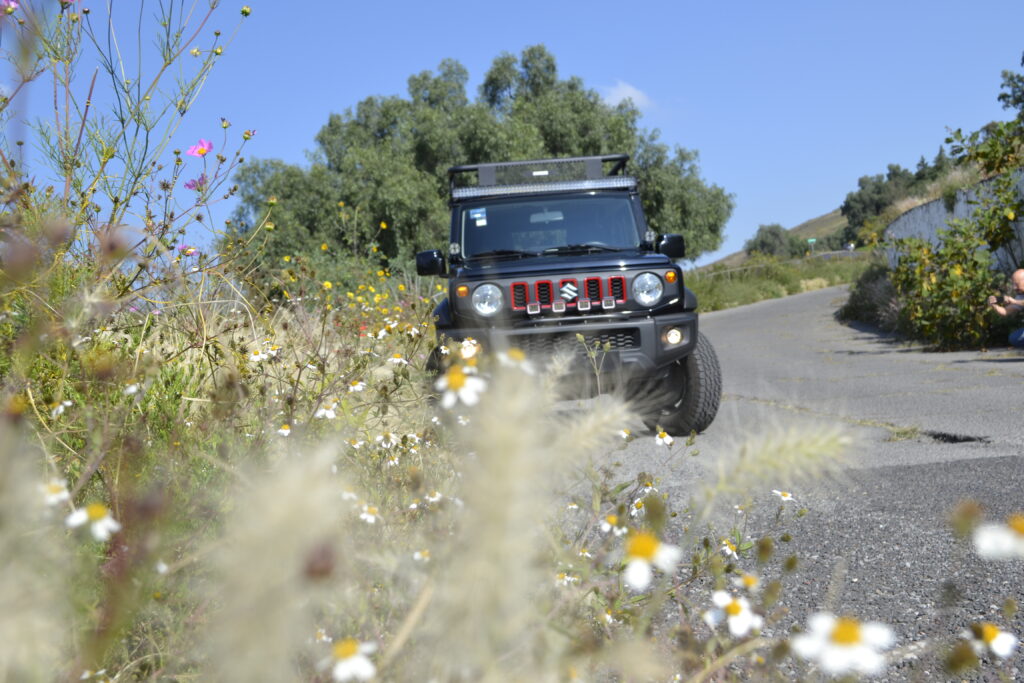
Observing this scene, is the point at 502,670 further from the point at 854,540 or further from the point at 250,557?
the point at 854,540

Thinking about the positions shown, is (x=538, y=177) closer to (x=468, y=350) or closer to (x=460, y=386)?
(x=468, y=350)

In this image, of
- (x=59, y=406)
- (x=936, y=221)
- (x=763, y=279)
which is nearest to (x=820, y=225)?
(x=763, y=279)

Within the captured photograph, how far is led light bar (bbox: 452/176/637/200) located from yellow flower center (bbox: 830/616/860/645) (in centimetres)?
550

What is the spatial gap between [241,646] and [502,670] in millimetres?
346

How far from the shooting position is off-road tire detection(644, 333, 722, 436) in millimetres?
5309

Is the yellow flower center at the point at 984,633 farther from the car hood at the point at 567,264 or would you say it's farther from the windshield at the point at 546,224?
the windshield at the point at 546,224

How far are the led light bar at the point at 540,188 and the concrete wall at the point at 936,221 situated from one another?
19.4ft

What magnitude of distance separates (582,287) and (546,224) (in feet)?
3.79

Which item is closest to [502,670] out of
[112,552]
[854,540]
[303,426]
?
[112,552]

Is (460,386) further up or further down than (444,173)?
further down

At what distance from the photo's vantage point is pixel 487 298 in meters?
5.14

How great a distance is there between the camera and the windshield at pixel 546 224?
19.8 feet

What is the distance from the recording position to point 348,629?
1.15m

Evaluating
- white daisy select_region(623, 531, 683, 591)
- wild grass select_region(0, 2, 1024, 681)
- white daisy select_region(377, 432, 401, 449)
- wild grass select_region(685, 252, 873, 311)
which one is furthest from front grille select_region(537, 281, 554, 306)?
wild grass select_region(685, 252, 873, 311)
